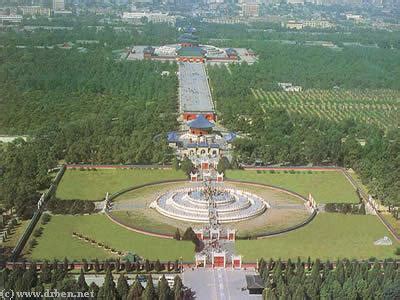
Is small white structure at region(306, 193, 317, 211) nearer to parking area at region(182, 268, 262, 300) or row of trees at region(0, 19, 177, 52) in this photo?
parking area at region(182, 268, 262, 300)

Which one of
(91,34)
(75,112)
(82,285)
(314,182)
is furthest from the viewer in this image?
(91,34)

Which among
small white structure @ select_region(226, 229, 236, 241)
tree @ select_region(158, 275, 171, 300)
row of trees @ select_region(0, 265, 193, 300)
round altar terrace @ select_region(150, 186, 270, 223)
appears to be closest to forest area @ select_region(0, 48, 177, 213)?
round altar terrace @ select_region(150, 186, 270, 223)

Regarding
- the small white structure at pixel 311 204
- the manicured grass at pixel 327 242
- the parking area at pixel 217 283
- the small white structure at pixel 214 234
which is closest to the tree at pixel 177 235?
the small white structure at pixel 214 234

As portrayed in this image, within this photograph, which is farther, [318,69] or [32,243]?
[318,69]

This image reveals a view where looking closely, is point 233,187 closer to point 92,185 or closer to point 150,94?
point 92,185

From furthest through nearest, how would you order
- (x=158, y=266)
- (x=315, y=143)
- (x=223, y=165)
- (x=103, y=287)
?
(x=315, y=143) < (x=223, y=165) < (x=158, y=266) < (x=103, y=287)

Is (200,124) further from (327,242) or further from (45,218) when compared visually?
(327,242)

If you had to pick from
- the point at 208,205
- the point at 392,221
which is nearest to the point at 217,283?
the point at 208,205
